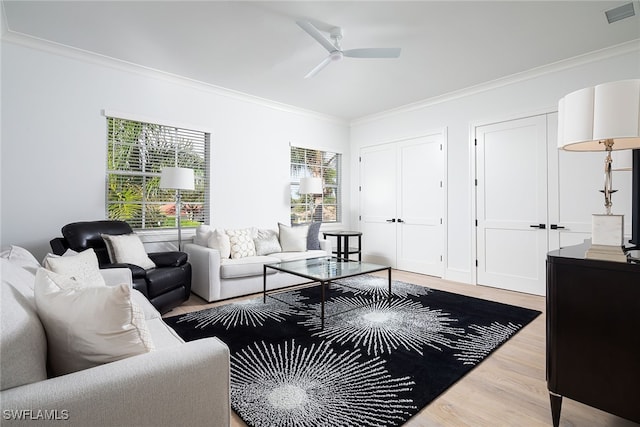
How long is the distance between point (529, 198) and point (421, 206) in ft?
4.90

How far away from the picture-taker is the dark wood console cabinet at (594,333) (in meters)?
1.36

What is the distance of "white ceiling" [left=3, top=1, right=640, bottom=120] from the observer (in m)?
2.64

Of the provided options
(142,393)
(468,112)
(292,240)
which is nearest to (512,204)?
(468,112)

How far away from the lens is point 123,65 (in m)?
3.62

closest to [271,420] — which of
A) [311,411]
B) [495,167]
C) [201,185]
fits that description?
[311,411]

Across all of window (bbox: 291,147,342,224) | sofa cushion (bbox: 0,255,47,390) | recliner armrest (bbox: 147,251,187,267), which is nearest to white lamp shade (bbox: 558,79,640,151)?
sofa cushion (bbox: 0,255,47,390)

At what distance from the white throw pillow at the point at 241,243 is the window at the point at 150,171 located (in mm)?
525

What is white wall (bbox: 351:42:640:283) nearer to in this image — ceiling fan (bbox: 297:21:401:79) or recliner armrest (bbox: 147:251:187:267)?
ceiling fan (bbox: 297:21:401:79)

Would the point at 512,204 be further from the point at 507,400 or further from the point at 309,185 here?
the point at 507,400

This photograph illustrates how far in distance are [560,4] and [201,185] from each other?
4204 mm

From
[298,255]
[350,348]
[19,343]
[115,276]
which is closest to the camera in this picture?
[19,343]

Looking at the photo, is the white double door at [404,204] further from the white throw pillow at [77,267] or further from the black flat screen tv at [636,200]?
the white throw pillow at [77,267]

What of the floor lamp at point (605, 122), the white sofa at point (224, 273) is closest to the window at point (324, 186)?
the white sofa at point (224, 273)

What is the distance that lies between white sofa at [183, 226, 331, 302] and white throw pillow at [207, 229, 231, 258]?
0.13 ft
